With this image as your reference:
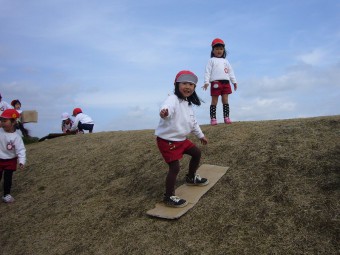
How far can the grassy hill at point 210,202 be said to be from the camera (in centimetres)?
413

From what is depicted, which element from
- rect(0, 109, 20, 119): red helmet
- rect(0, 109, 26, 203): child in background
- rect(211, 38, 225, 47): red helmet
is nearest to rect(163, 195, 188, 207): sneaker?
rect(0, 109, 26, 203): child in background

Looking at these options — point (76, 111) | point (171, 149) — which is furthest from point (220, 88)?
Result: point (76, 111)

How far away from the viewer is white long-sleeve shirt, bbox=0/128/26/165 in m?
7.23

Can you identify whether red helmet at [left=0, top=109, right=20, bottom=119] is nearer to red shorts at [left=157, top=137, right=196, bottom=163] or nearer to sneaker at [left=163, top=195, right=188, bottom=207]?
red shorts at [left=157, top=137, right=196, bottom=163]

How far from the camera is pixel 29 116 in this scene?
54.0 feet

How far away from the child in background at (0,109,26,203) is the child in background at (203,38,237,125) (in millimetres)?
4412

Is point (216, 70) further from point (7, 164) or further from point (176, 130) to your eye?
point (7, 164)

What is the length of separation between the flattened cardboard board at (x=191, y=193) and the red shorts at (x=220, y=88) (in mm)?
2884

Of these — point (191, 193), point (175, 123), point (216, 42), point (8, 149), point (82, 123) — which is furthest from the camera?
point (82, 123)

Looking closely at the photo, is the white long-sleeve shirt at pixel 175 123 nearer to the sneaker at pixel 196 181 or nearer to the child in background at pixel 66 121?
the sneaker at pixel 196 181

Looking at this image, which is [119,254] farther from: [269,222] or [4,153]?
[4,153]

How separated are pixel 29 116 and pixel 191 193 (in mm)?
13329

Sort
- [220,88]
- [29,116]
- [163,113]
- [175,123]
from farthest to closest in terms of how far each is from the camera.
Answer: [29,116], [220,88], [175,123], [163,113]

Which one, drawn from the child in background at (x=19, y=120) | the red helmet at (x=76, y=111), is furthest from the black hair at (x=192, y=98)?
the child in background at (x=19, y=120)
